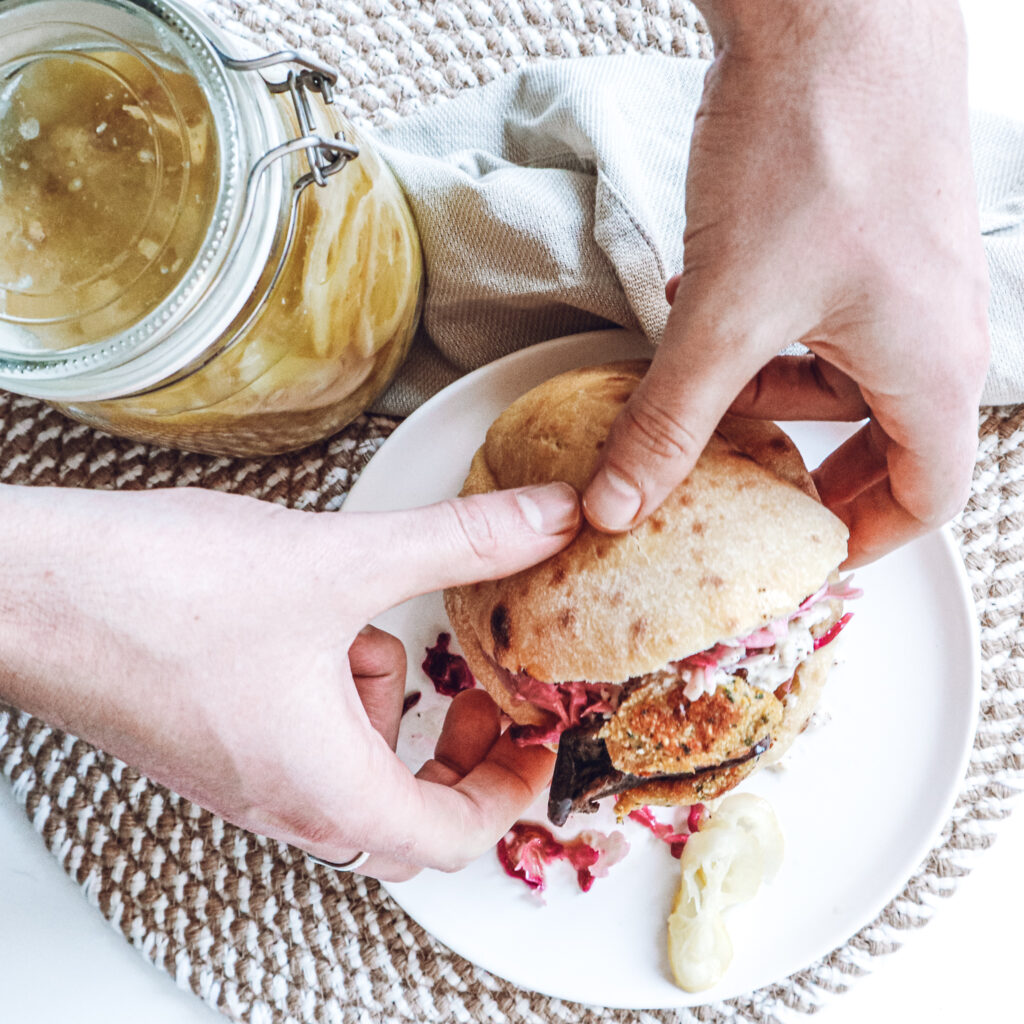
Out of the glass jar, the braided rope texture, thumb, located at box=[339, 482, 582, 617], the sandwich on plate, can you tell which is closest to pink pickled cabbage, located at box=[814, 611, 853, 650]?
the sandwich on plate

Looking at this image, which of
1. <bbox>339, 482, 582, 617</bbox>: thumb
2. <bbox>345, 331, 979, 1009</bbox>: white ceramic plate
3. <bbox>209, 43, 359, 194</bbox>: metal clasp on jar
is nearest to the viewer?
<bbox>209, 43, 359, 194</bbox>: metal clasp on jar

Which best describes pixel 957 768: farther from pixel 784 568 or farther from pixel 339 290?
pixel 339 290

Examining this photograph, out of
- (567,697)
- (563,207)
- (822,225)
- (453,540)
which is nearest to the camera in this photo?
(822,225)

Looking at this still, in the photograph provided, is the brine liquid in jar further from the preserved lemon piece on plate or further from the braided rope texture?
the preserved lemon piece on plate

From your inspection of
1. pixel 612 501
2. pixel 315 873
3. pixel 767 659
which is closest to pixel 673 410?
pixel 612 501

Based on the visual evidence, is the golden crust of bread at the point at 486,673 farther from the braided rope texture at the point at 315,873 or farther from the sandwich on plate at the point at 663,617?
the braided rope texture at the point at 315,873

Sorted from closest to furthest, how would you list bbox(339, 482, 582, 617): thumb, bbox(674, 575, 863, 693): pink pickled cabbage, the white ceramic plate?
bbox(339, 482, 582, 617): thumb < bbox(674, 575, 863, 693): pink pickled cabbage < the white ceramic plate

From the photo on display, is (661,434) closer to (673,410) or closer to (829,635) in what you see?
(673,410)
